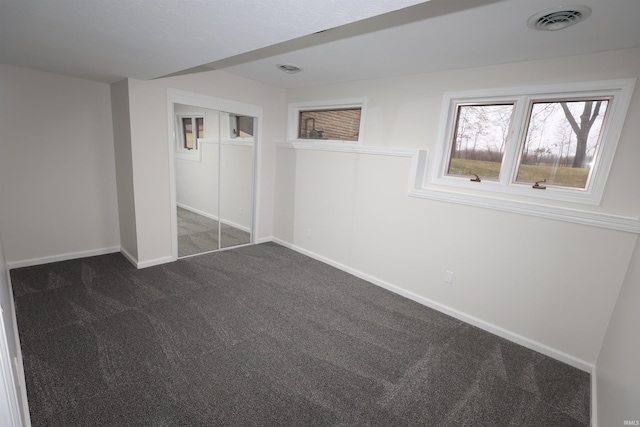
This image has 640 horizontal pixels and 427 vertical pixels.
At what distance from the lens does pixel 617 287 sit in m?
2.07

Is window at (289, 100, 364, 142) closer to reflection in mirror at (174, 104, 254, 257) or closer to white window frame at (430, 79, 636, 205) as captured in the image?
reflection in mirror at (174, 104, 254, 257)

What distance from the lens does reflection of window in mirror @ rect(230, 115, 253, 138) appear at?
12.8 feet

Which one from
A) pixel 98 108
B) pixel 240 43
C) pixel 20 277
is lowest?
pixel 20 277

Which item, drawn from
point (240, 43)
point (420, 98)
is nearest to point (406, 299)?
point (420, 98)

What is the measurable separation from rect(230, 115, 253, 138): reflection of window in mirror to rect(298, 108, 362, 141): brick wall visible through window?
0.72 metres

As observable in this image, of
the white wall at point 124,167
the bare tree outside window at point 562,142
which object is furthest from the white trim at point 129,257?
the bare tree outside window at point 562,142

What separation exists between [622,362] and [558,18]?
6.38 feet

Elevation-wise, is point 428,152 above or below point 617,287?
above

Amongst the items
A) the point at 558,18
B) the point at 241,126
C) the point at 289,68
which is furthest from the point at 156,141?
the point at 558,18

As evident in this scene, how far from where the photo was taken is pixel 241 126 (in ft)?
13.1

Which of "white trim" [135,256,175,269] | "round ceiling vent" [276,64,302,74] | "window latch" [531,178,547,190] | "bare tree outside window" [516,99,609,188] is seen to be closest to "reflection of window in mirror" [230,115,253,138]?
"round ceiling vent" [276,64,302,74]

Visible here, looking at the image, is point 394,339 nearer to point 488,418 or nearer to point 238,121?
point 488,418

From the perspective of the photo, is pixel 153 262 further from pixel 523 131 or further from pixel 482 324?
pixel 523 131

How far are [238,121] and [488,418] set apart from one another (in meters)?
3.94
